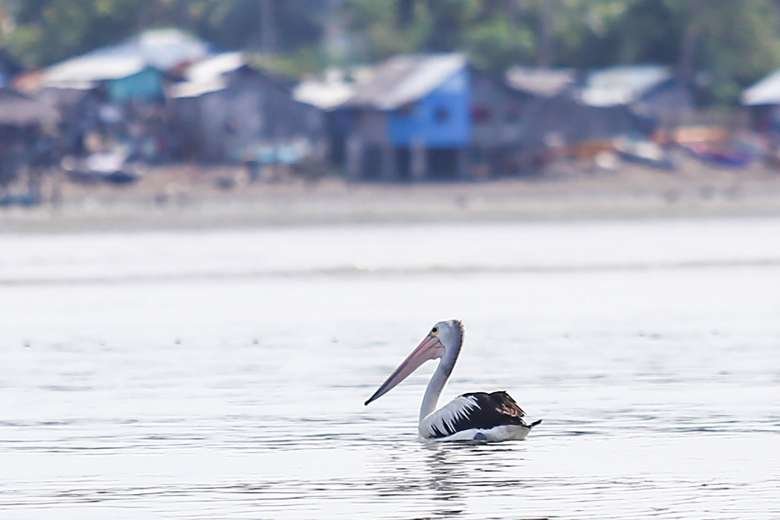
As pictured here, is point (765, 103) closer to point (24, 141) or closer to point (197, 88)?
point (197, 88)

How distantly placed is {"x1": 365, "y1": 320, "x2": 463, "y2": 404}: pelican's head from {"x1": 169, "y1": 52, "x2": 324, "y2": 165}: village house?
7385 cm

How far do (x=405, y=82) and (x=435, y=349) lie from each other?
70380 millimetres

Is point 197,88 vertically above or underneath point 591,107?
above

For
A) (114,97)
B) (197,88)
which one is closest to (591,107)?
(197,88)

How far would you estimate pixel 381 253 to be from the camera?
45.9 meters

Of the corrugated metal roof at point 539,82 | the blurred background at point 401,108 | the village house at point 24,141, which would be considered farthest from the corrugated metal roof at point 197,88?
the corrugated metal roof at point 539,82

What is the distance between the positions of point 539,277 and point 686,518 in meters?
25.2

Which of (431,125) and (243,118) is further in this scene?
(243,118)

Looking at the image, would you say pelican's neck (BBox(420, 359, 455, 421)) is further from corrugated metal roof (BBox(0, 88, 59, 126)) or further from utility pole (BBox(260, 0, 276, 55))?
utility pole (BBox(260, 0, 276, 55))

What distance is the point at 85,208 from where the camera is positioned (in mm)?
68062

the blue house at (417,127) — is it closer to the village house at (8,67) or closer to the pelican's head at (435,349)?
the village house at (8,67)

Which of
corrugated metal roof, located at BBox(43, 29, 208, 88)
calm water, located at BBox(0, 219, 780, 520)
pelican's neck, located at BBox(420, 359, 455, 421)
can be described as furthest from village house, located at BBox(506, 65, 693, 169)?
pelican's neck, located at BBox(420, 359, 455, 421)

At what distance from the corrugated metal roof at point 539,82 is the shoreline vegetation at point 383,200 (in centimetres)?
403

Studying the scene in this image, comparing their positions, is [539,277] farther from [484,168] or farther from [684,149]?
[684,149]
